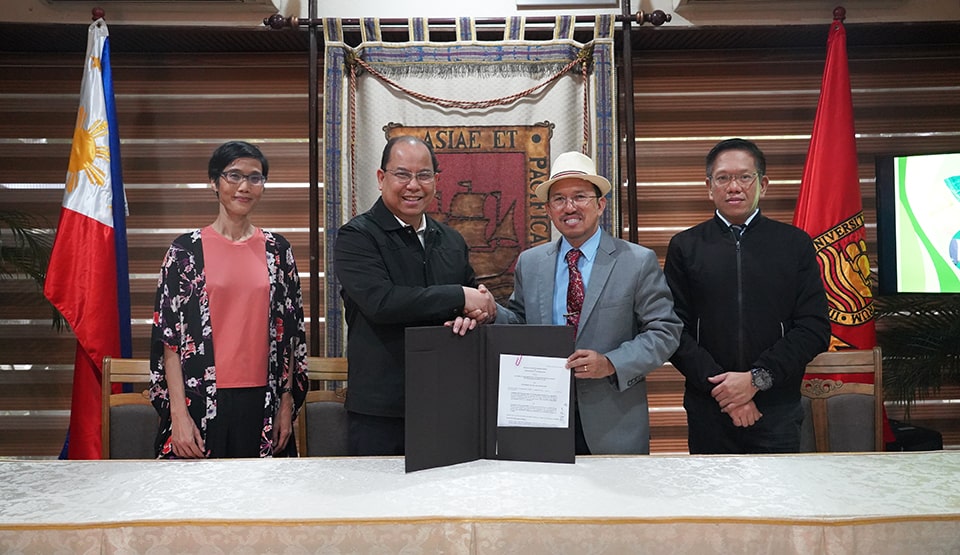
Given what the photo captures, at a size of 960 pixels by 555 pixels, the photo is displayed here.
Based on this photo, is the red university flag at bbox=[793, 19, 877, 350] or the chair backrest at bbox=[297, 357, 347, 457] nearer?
the chair backrest at bbox=[297, 357, 347, 457]

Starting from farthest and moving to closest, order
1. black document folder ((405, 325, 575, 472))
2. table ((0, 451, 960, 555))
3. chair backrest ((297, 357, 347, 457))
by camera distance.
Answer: chair backrest ((297, 357, 347, 457)) < black document folder ((405, 325, 575, 472)) < table ((0, 451, 960, 555))

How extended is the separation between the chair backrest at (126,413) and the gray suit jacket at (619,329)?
1.33 meters

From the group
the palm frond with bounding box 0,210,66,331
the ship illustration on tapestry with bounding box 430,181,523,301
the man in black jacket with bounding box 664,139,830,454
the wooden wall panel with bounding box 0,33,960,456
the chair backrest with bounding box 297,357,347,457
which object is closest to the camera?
the man in black jacket with bounding box 664,139,830,454

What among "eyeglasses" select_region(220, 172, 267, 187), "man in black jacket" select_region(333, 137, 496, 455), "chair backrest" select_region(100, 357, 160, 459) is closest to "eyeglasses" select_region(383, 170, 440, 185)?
"man in black jacket" select_region(333, 137, 496, 455)

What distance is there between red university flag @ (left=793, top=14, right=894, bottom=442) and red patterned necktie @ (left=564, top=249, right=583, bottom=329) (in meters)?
1.62

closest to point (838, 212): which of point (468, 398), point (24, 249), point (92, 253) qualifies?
point (468, 398)

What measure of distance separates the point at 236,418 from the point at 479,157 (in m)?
1.71

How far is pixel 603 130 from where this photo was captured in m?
3.19

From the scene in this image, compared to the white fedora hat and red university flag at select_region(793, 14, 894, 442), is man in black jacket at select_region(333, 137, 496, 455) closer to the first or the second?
the white fedora hat

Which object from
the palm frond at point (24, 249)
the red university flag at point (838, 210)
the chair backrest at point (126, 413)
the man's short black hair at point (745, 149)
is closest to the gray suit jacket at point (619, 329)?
the man's short black hair at point (745, 149)

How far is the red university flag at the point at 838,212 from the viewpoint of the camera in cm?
306

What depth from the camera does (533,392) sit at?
5.20 feet

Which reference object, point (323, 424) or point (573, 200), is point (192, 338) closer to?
point (323, 424)

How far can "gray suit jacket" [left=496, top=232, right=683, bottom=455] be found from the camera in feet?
6.31
